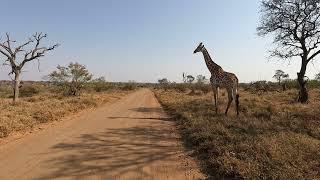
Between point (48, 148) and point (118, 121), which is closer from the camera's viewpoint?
point (48, 148)

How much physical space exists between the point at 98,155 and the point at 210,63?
35.3ft

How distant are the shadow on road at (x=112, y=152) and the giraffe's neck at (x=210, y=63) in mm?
6162

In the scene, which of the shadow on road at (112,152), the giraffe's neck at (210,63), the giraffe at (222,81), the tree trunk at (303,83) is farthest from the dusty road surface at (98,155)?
the tree trunk at (303,83)

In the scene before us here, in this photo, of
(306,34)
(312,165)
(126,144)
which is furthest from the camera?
(306,34)

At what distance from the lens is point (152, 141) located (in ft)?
36.6

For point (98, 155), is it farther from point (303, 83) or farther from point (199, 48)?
point (303, 83)

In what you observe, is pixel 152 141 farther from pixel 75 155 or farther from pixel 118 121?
pixel 118 121

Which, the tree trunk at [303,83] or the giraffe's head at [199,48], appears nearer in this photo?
the giraffe's head at [199,48]

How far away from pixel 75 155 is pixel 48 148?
1.27 metres

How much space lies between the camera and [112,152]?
942cm

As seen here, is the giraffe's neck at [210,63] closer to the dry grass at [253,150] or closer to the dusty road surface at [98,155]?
the dry grass at [253,150]

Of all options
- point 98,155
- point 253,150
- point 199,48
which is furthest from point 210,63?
point 98,155

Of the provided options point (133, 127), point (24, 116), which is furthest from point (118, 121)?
point (24, 116)

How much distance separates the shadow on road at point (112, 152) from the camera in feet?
25.2
